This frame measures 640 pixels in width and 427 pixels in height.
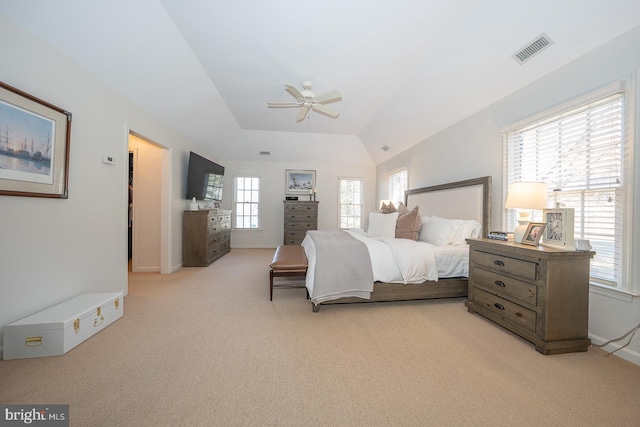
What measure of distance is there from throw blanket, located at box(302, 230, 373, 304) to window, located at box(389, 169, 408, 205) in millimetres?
3347

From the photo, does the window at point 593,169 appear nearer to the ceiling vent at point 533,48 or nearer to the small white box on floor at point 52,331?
the ceiling vent at point 533,48

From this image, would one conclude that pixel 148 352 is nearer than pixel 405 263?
Yes

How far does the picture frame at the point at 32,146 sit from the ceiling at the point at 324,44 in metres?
0.60

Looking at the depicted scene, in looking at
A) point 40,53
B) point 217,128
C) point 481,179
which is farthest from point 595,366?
point 217,128

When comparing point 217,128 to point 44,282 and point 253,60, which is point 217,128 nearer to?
point 253,60

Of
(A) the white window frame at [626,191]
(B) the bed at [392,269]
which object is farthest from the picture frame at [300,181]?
(A) the white window frame at [626,191]

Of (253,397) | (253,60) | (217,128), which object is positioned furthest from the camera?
(217,128)

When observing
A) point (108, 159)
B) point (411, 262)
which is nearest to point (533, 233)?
point (411, 262)

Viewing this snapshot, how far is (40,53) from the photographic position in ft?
6.43

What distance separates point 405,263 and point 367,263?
48cm

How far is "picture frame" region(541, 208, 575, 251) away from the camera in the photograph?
6.35 ft

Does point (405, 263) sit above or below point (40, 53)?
below

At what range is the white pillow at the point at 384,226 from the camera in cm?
364

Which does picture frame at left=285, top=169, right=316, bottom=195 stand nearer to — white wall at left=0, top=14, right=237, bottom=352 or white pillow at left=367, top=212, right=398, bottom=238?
white pillow at left=367, top=212, right=398, bottom=238
